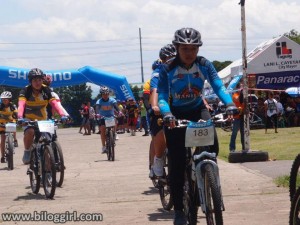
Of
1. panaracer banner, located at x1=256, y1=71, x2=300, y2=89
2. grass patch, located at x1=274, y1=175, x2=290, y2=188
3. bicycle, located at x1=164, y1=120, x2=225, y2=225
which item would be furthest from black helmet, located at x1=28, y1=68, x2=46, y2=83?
panaracer banner, located at x1=256, y1=71, x2=300, y2=89

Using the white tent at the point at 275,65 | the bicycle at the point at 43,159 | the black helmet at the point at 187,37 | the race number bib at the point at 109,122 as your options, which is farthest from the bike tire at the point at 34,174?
the white tent at the point at 275,65

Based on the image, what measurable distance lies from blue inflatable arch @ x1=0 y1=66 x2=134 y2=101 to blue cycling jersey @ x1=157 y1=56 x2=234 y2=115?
92.3 feet

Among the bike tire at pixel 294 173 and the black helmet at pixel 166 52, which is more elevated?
the black helmet at pixel 166 52

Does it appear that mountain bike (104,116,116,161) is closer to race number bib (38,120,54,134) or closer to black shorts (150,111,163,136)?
race number bib (38,120,54,134)

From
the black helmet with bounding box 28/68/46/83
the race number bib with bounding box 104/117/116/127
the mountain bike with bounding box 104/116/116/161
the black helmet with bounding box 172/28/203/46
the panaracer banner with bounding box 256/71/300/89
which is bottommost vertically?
the mountain bike with bounding box 104/116/116/161

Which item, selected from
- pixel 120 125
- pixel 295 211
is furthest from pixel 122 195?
pixel 120 125

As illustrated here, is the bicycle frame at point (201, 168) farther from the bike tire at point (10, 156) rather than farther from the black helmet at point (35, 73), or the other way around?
the bike tire at point (10, 156)

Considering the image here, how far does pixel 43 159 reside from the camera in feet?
36.6

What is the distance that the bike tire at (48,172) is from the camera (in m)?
10.7

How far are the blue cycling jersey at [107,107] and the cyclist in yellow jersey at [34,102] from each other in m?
7.20

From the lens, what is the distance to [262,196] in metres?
9.96

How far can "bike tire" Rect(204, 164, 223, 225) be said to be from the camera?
6434mm

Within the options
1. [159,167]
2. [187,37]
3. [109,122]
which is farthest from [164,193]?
[109,122]

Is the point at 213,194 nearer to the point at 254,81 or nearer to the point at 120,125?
the point at 254,81
